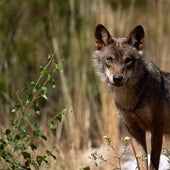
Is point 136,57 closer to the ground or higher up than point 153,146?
higher up

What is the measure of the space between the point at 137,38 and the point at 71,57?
3.66 metres

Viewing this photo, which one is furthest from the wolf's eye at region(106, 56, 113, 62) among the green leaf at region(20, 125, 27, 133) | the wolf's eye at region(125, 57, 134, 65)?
the green leaf at region(20, 125, 27, 133)

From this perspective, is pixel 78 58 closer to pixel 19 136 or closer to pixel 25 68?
pixel 25 68

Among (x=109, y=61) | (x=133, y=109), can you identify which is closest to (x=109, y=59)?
(x=109, y=61)

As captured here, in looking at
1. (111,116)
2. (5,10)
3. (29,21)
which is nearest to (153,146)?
(111,116)

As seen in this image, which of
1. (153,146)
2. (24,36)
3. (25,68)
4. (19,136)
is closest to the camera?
(19,136)

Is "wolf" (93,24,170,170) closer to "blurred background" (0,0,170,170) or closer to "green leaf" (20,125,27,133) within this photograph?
"blurred background" (0,0,170,170)

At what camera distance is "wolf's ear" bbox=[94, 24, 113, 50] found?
6.17 meters

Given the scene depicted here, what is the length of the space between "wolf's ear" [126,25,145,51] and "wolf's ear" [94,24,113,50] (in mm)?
173

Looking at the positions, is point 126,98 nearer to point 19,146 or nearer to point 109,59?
point 109,59

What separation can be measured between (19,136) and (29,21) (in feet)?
28.3

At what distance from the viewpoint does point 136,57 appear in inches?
238

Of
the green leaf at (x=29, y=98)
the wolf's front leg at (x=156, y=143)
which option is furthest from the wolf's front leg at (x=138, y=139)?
the green leaf at (x=29, y=98)

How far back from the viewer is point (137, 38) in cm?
616
